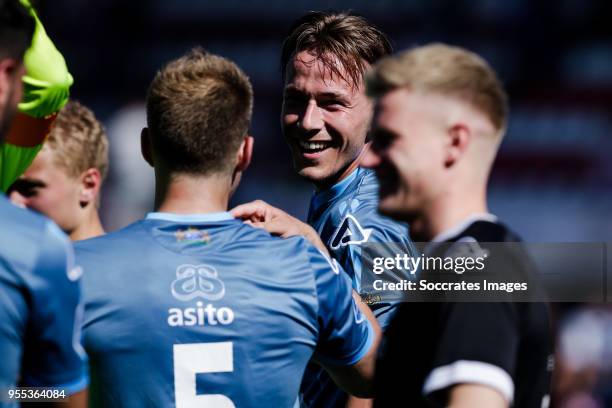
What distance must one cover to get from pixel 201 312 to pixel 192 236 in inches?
8.5

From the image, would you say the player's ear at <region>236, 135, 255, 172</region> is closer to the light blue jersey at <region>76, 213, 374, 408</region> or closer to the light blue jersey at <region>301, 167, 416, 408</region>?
the light blue jersey at <region>76, 213, 374, 408</region>

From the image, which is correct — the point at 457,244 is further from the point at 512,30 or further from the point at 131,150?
the point at 512,30

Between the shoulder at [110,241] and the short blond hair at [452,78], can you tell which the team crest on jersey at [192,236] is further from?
the short blond hair at [452,78]

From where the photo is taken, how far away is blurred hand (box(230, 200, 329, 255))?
3051mm

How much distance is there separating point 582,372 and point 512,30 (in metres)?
7.08

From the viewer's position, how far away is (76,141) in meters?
4.13

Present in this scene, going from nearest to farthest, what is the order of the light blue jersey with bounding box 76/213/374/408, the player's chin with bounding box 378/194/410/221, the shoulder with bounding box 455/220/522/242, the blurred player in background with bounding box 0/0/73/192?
the shoulder with bounding box 455/220/522/242 → the player's chin with bounding box 378/194/410/221 → the light blue jersey with bounding box 76/213/374/408 → the blurred player in background with bounding box 0/0/73/192

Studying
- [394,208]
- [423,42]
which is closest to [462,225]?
[394,208]

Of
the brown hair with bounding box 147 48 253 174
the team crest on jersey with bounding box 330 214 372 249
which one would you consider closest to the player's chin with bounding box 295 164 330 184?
the team crest on jersey with bounding box 330 214 372 249

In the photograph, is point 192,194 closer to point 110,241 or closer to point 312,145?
point 110,241

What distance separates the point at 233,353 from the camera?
2.82 m

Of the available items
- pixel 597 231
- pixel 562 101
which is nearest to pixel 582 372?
pixel 597 231

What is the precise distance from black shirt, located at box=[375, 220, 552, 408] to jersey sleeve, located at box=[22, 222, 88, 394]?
2.19 feet

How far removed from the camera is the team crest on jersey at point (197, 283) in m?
2.82
